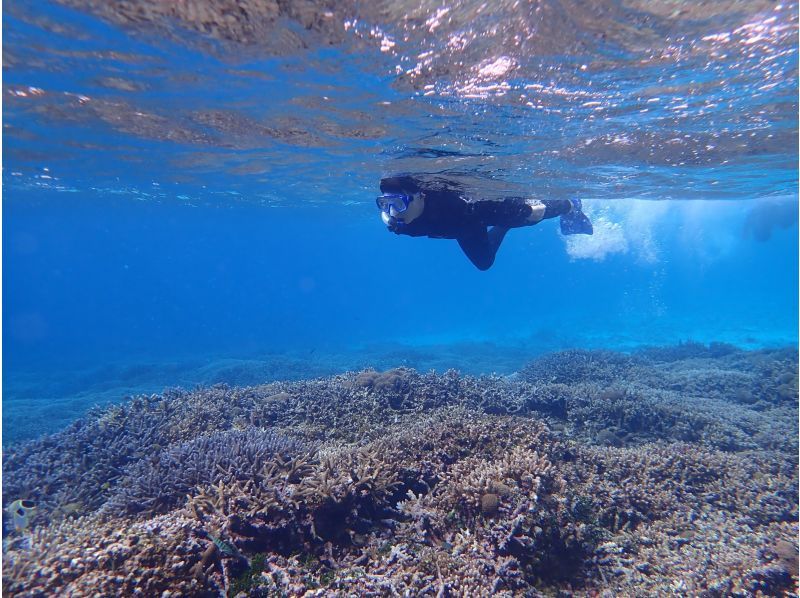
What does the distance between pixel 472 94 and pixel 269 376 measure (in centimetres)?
1902

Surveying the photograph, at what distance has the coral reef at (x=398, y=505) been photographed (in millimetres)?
4250

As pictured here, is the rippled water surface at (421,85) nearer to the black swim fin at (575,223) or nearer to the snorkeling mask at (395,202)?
the black swim fin at (575,223)

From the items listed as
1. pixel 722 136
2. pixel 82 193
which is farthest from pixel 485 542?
pixel 82 193

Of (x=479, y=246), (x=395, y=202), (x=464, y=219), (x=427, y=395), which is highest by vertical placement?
(x=395, y=202)

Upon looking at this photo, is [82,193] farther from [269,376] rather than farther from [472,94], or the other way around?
[472,94]

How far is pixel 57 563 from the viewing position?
3812mm

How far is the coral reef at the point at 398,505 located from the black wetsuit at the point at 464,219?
4066mm

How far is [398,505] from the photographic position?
5.44 m

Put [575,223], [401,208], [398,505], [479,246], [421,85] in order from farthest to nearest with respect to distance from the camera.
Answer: [575,223] → [479,246] → [421,85] → [401,208] → [398,505]

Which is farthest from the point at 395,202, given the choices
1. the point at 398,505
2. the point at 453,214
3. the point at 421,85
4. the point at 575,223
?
the point at 575,223

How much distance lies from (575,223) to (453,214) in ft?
25.0

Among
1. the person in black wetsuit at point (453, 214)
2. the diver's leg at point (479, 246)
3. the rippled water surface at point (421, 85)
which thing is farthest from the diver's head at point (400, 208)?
the rippled water surface at point (421, 85)

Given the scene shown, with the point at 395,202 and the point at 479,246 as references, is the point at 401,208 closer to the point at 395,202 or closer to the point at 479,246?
the point at 395,202

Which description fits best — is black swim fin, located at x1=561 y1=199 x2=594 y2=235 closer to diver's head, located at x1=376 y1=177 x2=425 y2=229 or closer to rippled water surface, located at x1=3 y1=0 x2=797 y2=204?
rippled water surface, located at x1=3 y1=0 x2=797 y2=204
